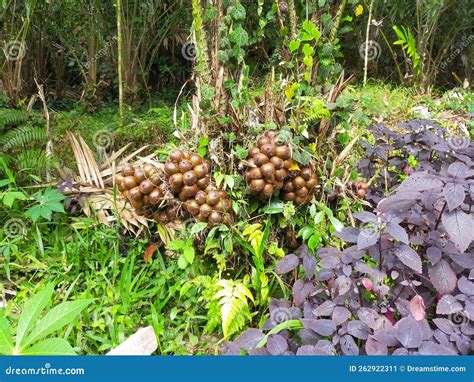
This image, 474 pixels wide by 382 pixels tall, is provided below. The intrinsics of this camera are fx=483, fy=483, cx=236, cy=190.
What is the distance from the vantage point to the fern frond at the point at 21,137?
102 inches

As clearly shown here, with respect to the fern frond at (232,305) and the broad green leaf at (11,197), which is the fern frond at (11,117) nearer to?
the broad green leaf at (11,197)

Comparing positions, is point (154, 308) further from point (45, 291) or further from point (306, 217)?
point (306, 217)

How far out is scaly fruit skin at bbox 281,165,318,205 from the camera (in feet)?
6.50

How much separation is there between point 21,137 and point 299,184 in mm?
1584

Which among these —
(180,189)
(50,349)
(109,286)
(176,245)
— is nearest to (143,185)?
(180,189)
